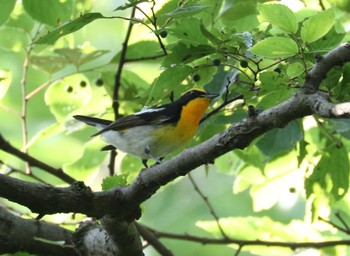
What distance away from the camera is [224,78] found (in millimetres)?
3252

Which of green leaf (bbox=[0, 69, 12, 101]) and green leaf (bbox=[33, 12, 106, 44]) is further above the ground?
green leaf (bbox=[33, 12, 106, 44])

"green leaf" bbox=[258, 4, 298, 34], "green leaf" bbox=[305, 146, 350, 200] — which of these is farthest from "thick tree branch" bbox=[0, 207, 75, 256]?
"green leaf" bbox=[305, 146, 350, 200]

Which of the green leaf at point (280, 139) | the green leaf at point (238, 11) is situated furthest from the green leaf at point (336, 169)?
the green leaf at point (238, 11)

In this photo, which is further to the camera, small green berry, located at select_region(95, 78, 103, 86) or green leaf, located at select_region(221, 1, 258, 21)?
small green berry, located at select_region(95, 78, 103, 86)

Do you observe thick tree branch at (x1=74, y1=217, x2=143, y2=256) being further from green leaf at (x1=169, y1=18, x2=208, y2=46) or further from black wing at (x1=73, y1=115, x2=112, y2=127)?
black wing at (x1=73, y1=115, x2=112, y2=127)

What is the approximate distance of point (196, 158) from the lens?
2.46 meters

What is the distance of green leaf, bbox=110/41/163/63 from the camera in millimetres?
3918

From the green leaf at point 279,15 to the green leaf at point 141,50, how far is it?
1.46 metres

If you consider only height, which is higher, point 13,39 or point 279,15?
point 279,15

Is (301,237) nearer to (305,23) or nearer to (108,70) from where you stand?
(108,70)

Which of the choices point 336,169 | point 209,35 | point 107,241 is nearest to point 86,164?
point 107,241

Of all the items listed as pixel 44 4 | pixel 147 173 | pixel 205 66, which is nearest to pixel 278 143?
pixel 205 66

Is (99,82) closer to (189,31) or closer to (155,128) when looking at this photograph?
(155,128)

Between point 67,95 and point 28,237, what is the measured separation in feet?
4.30
